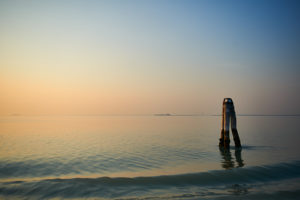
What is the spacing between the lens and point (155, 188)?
29.4 ft

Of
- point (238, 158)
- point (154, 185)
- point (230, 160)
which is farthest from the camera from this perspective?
point (238, 158)

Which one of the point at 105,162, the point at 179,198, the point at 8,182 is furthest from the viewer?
the point at 105,162

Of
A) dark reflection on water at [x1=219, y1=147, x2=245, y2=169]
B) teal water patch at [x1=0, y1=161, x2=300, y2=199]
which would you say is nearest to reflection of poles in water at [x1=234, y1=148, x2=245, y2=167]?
dark reflection on water at [x1=219, y1=147, x2=245, y2=169]

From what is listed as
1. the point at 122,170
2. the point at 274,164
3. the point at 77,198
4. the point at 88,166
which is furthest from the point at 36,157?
the point at 274,164

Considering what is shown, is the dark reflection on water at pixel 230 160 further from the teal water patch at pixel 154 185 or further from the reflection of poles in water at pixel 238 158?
the teal water patch at pixel 154 185

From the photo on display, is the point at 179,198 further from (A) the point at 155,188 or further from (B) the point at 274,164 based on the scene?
(B) the point at 274,164

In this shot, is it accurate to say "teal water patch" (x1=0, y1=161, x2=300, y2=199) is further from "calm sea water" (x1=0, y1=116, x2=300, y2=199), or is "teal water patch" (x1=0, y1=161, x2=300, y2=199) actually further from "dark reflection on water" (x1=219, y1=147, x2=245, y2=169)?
"dark reflection on water" (x1=219, y1=147, x2=245, y2=169)

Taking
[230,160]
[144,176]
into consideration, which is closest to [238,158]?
[230,160]

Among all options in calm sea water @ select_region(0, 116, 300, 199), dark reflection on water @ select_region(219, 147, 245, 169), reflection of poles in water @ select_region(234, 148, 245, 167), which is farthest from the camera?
reflection of poles in water @ select_region(234, 148, 245, 167)

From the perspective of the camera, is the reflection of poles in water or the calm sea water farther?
the reflection of poles in water

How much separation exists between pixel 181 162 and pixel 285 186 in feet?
21.8

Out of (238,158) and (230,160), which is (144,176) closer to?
(230,160)

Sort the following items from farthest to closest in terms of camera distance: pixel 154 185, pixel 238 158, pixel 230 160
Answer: pixel 238 158 < pixel 230 160 < pixel 154 185

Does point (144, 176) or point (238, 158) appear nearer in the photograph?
point (144, 176)
